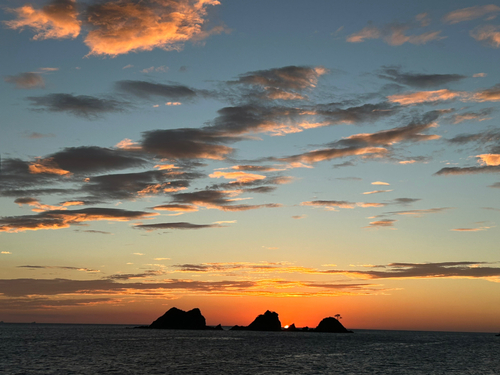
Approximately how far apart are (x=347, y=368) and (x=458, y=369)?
878 inches

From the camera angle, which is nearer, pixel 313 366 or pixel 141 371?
pixel 141 371

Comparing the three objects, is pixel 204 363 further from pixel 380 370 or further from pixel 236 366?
pixel 380 370

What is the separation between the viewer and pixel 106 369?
7512 centimetres

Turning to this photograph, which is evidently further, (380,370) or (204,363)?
(204,363)

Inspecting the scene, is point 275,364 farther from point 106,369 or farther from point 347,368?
point 106,369

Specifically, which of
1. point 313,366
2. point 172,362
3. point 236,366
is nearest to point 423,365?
point 313,366

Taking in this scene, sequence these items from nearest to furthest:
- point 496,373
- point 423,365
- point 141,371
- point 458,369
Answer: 1. point 141,371
2. point 496,373
3. point 458,369
4. point 423,365

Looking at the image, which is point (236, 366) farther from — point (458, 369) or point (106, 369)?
point (458, 369)

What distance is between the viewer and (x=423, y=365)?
92812 mm

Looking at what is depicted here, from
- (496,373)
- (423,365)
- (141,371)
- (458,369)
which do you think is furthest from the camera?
(423,365)

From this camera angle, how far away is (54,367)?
76812 mm

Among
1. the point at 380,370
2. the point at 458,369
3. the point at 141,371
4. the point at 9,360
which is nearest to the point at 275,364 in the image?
the point at 380,370

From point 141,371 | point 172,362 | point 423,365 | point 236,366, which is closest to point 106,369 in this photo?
point 141,371

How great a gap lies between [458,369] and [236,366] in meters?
42.5
